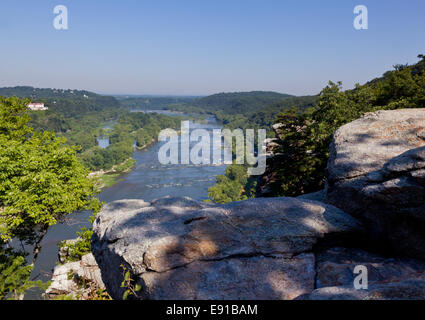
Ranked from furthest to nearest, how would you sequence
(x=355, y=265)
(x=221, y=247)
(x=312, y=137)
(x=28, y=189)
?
(x=312, y=137) < (x=28, y=189) < (x=221, y=247) < (x=355, y=265)

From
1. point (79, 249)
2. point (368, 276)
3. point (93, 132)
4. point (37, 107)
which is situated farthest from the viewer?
point (37, 107)

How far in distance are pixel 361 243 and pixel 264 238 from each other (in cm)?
254

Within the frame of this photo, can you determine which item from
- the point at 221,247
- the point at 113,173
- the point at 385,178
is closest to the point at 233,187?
the point at 113,173

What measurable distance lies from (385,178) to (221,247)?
411 centimetres

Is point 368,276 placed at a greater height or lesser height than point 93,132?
lesser

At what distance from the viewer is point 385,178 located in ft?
18.4

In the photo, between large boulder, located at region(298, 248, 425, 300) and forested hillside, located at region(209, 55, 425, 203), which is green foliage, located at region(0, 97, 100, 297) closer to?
large boulder, located at region(298, 248, 425, 300)

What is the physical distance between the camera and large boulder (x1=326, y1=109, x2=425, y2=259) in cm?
492

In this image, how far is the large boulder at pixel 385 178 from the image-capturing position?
4.92m

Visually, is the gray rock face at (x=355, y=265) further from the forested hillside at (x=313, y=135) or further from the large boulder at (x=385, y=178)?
the forested hillside at (x=313, y=135)

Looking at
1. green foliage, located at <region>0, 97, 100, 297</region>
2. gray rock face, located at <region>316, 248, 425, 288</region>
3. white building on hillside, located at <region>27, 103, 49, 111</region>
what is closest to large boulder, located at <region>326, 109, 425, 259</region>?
gray rock face, located at <region>316, 248, 425, 288</region>

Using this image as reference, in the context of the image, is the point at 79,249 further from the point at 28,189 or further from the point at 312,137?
the point at 312,137
